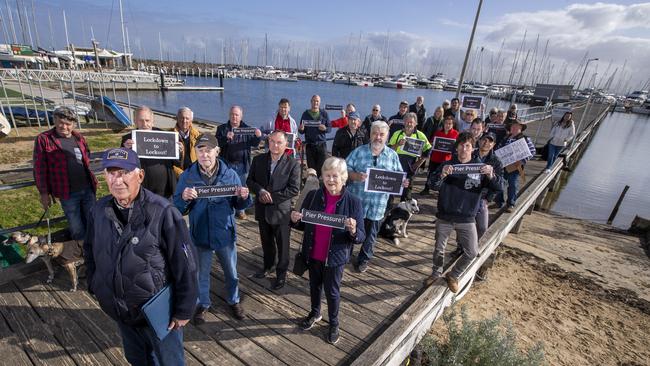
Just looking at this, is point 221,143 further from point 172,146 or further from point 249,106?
point 249,106

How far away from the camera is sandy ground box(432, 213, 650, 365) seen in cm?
645

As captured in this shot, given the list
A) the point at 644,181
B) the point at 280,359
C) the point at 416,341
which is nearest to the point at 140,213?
the point at 280,359

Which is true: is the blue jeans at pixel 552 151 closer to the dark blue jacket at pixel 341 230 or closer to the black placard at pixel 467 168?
the black placard at pixel 467 168

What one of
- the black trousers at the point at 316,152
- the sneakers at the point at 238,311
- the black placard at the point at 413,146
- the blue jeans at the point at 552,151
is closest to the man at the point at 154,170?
the sneakers at the point at 238,311

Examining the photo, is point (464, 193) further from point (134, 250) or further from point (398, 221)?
point (134, 250)

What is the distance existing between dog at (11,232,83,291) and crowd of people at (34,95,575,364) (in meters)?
0.44

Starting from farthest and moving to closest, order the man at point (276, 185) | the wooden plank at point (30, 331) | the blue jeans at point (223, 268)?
1. the man at point (276, 185)
2. the blue jeans at point (223, 268)
3. the wooden plank at point (30, 331)

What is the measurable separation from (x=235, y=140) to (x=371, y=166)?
2951 millimetres

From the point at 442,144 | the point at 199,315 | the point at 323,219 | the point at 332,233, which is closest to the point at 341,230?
the point at 332,233

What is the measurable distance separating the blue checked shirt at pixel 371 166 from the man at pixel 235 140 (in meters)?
2.27

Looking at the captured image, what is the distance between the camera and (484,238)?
6.09 meters

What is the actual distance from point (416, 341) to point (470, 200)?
2.11 m

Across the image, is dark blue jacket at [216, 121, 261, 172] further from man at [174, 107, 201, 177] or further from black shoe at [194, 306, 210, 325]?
black shoe at [194, 306, 210, 325]

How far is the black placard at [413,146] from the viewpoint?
20.3 feet
